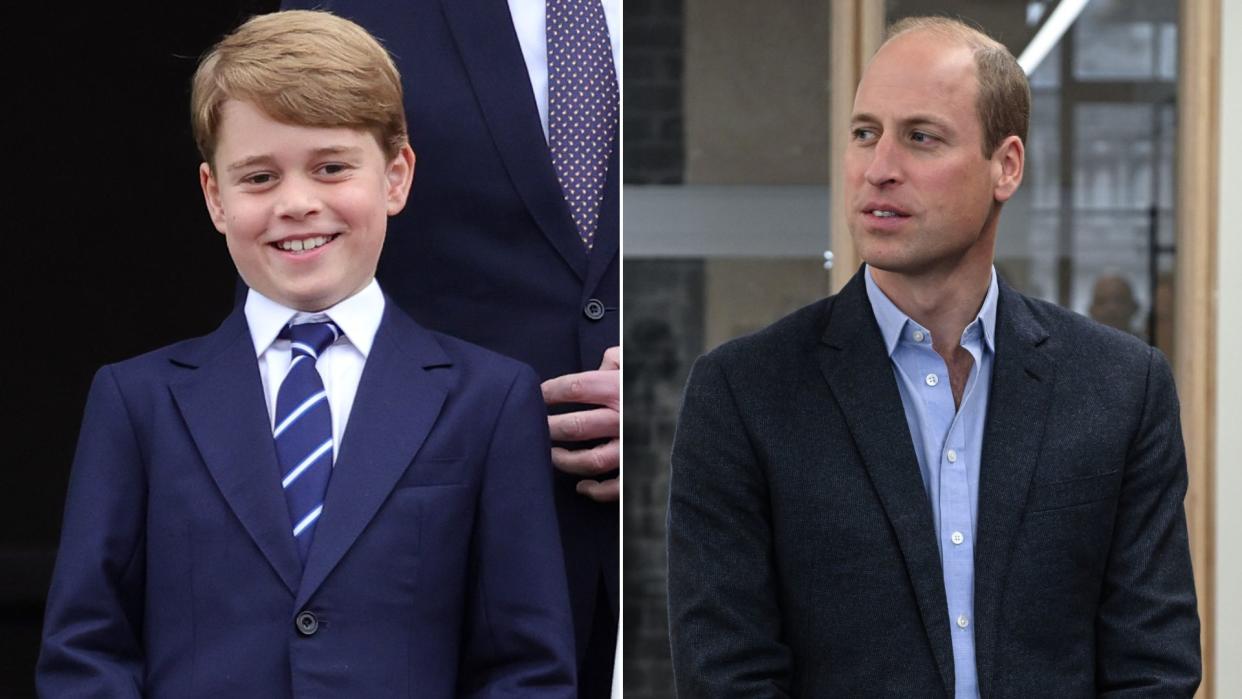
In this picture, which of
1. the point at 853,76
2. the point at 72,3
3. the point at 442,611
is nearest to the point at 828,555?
the point at 442,611

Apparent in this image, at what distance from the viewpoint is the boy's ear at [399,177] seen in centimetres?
181

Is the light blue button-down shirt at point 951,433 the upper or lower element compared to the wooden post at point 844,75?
lower

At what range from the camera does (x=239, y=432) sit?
1.73 meters

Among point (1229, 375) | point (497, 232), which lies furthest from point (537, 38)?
point (1229, 375)

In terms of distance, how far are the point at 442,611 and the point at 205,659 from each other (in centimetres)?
24

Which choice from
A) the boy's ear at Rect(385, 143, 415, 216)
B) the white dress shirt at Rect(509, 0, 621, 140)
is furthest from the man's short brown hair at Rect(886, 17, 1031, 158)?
the boy's ear at Rect(385, 143, 415, 216)

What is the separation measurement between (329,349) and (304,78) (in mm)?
281

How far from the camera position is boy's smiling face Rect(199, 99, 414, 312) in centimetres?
173

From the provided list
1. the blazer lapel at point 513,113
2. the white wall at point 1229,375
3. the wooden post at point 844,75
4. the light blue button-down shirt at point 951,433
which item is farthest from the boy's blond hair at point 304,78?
the white wall at point 1229,375

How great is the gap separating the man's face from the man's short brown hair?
14 millimetres

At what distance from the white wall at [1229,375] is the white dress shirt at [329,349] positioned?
346cm

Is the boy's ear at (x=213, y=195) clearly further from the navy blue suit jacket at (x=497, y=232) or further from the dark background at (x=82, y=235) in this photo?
the navy blue suit jacket at (x=497, y=232)

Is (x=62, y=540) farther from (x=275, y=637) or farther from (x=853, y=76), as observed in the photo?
(x=853, y=76)

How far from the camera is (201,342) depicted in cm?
179
